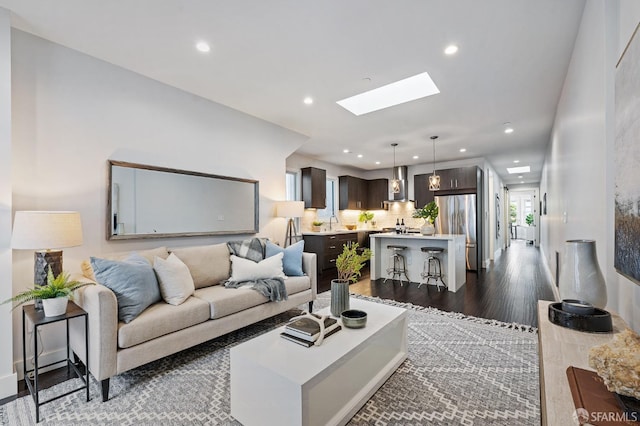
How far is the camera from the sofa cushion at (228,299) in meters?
2.62

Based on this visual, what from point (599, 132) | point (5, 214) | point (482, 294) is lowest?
point (482, 294)

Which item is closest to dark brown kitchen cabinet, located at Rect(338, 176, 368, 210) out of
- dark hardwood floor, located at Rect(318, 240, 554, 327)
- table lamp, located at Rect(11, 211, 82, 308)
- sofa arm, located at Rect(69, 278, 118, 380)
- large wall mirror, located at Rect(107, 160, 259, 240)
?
dark hardwood floor, located at Rect(318, 240, 554, 327)

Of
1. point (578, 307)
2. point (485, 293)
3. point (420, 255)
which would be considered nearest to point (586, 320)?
point (578, 307)

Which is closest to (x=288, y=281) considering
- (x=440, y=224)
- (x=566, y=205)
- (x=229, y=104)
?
(x=229, y=104)

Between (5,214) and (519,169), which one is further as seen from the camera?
(519,169)

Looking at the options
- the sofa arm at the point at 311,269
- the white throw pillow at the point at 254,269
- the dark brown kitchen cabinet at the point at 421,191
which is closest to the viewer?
the white throw pillow at the point at 254,269

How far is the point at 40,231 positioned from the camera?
6.73ft

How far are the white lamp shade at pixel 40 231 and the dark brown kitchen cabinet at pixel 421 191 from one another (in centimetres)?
708

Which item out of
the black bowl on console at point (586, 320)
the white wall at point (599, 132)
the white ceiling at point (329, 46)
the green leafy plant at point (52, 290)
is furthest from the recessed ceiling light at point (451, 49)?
the green leafy plant at point (52, 290)

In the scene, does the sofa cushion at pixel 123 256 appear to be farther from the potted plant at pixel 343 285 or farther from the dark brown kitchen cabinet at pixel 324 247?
the dark brown kitchen cabinet at pixel 324 247

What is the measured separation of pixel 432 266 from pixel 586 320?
12.8ft

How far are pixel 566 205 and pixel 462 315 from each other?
5.62 ft

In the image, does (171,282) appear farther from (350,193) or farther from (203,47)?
(350,193)

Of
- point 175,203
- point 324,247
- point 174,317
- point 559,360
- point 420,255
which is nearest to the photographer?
point 559,360
